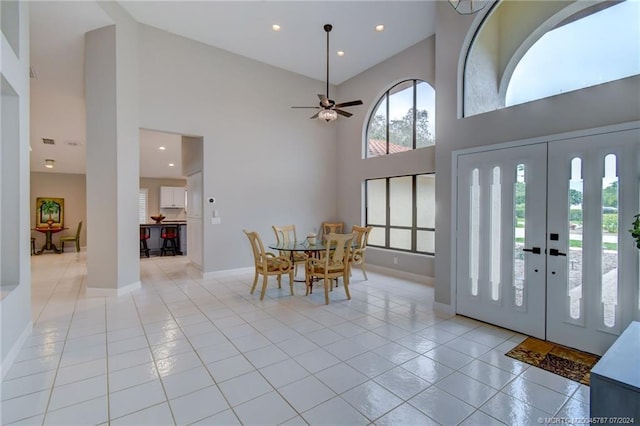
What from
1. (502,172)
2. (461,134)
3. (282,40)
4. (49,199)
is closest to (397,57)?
(282,40)

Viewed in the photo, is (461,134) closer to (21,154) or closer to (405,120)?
(405,120)

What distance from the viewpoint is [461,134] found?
3783mm

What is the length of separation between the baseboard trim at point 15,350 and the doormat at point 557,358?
4.41 meters

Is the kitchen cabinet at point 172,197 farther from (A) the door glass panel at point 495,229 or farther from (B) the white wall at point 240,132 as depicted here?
(A) the door glass panel at point 495,229

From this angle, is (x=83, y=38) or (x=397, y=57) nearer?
(x=83, y=38)

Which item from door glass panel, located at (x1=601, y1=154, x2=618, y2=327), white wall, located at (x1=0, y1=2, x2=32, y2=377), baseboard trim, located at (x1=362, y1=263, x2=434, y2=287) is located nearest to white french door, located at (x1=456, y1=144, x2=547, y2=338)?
door glass panel, located at (x1=601, y1=154, x2=618, y2=327)

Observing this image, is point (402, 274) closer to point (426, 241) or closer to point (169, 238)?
point (426, 241)

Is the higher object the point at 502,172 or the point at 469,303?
the point at 502,172

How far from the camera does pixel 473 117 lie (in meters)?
3.66

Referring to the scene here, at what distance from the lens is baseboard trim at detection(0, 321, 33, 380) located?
2.43 meters

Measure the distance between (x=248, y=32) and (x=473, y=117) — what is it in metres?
4.06

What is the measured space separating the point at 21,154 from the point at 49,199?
9008 mm

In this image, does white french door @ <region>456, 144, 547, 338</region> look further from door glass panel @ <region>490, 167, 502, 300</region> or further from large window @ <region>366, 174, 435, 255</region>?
large window @ <region>366, 174, 435, 255</region>

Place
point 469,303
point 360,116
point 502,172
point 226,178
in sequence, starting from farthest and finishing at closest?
point 360,116, point 226,178, point 469,303, point 502,172
